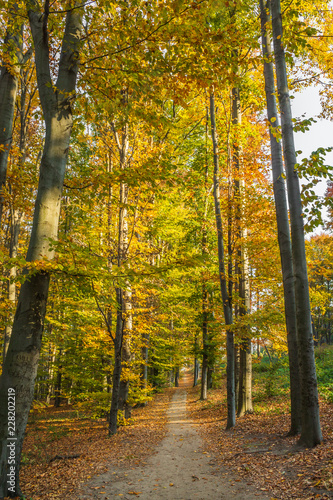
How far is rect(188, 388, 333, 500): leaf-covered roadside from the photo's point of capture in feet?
12.7

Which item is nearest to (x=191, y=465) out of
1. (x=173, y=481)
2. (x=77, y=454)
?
(x=173, y=481)

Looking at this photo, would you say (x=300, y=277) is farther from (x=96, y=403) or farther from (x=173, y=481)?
(x=96, y=403)

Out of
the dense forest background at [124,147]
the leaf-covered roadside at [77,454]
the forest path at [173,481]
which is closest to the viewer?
the dense forest background at [124,147]

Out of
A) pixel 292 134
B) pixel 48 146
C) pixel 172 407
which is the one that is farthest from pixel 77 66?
pixel 172 407

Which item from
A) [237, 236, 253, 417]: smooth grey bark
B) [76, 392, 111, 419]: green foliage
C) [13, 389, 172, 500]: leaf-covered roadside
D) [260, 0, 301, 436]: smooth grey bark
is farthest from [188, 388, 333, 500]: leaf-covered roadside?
[76, 392, 111, 419]: green foliage

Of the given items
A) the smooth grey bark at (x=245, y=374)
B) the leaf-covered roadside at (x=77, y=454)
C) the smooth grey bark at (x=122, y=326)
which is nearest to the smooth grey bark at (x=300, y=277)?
the leaf-covered roadside at (x=77, y=454)

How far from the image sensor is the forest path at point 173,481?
434 centimetres

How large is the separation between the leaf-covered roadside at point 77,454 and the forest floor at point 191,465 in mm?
18

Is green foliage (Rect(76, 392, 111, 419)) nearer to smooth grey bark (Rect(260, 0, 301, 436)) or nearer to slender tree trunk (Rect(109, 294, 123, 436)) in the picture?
slender tree trunk (Rect(109, 294, 123, 436))

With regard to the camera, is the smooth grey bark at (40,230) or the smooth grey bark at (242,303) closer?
the smooth grey bark at (40,230)

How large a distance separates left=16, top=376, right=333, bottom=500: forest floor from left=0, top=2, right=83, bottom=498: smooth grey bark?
1613mm

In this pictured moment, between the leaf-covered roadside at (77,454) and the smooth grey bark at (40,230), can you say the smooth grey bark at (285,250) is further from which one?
the smooth grey bark at (40,230)

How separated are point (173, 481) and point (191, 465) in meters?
1.01

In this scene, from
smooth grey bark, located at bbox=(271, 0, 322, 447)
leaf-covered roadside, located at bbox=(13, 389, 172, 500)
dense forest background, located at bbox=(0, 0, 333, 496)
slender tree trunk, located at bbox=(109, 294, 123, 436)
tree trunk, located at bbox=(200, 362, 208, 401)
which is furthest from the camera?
tree trunk, located at bbox=(200, 362, 208, 401)
